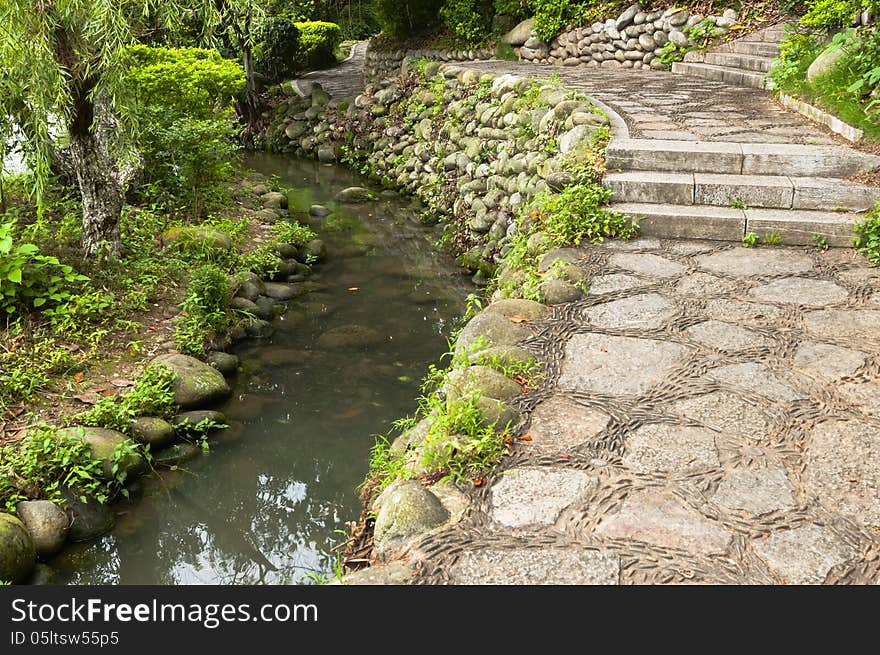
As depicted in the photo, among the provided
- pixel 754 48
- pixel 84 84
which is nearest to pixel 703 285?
pixel 84 84

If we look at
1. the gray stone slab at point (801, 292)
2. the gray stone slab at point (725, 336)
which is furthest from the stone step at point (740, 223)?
the gray stone slab at point (725, 336)

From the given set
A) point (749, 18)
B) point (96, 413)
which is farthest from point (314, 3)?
point (96, 413)

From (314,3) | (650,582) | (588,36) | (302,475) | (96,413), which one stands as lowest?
(302,475)

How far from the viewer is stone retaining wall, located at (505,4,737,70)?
10.2 metres

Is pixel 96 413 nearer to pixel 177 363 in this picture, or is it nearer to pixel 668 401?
pixel 177 363

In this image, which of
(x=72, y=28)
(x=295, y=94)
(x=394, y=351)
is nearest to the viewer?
(x=72, y=28)

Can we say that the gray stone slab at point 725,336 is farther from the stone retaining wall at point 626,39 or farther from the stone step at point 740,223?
the stone retaining wall at point 626,39

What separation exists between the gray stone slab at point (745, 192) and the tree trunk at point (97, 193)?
4.22 m

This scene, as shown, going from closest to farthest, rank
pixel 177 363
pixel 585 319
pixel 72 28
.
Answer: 1. pixel 585 319
2. pixel 72 28
3. pixel 177 363

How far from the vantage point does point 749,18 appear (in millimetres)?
9984

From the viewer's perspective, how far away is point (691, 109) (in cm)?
711

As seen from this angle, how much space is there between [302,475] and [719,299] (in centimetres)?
249

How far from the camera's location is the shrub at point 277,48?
Answer: 49.9 ft

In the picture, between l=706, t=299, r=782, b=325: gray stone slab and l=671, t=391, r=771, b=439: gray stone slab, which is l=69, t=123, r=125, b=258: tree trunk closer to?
l=706, t=299, r=782, b=325: gray stone slab
